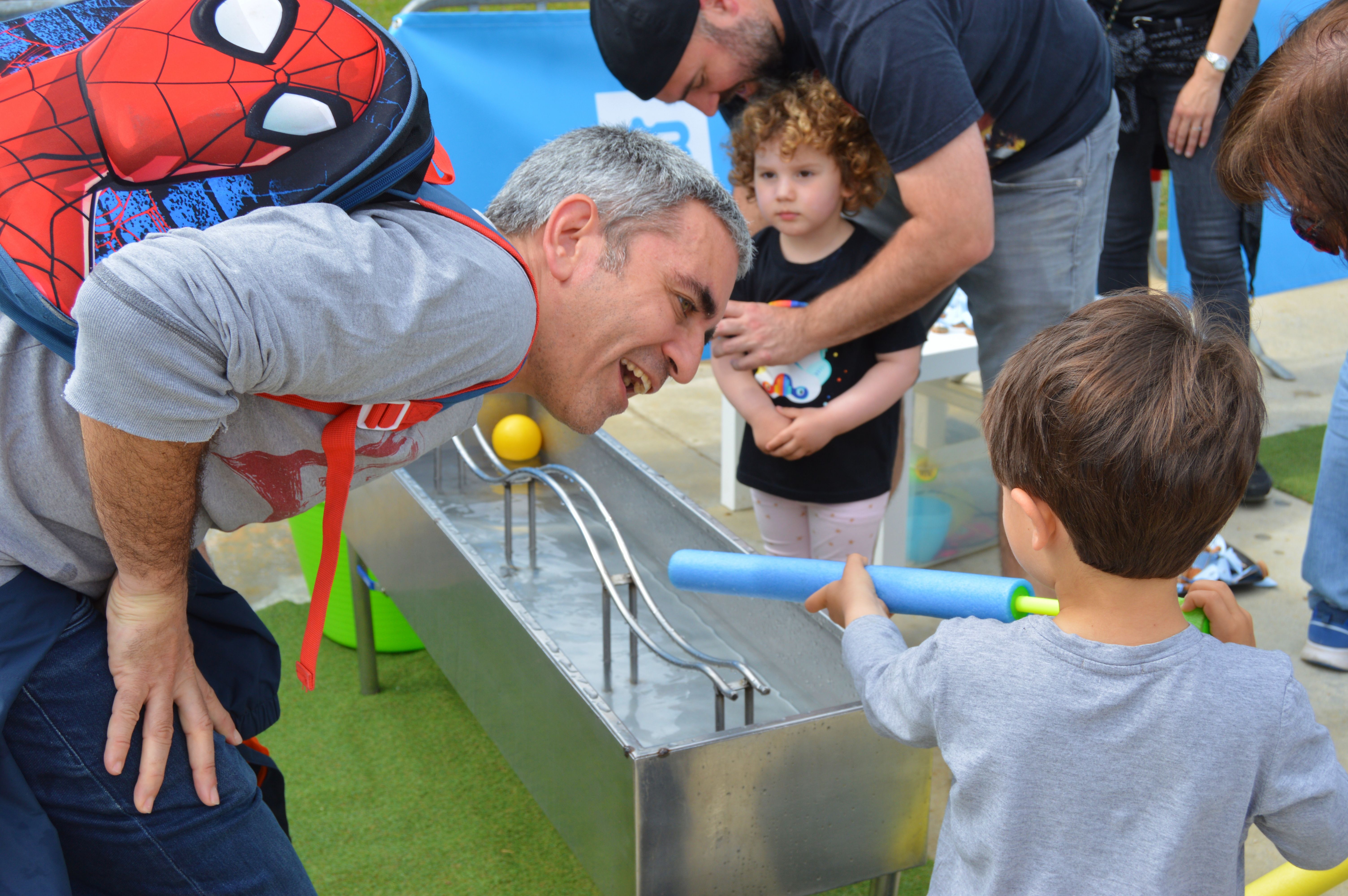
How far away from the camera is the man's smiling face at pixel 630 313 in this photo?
134 centimetres

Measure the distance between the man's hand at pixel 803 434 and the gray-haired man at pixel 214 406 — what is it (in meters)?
0.76

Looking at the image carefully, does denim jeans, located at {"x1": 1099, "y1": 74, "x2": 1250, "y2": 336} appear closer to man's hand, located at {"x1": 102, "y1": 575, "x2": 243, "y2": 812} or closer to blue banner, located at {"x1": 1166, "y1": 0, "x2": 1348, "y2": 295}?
blue banner, located at {"x1": 1166, "y1": 0, "x2": 1348, "y2": 295}

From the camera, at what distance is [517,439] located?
2.74 meters

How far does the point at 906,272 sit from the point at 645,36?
629 millimetres

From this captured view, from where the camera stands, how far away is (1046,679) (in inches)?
39.3

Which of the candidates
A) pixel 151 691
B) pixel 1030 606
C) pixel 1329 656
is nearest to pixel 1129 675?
pixel 1030 606

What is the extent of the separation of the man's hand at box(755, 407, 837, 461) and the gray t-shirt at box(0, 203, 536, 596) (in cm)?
108

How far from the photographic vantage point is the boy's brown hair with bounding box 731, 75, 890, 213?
78.7 inches

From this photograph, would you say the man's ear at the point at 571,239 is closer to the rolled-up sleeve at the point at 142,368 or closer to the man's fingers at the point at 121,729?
the rolled-up sleeve at the point at 142,368

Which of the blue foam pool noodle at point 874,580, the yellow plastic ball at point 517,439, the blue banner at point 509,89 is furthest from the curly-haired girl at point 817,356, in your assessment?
the blue banner at point 509,89

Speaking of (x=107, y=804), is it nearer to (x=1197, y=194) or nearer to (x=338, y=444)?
(x=338, y=444)

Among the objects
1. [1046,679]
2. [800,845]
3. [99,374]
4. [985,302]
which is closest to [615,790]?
[800,845]

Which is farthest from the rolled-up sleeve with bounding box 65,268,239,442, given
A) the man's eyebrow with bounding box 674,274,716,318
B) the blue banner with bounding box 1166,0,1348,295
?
the blue banner with bounding box 1166,0,1348,295

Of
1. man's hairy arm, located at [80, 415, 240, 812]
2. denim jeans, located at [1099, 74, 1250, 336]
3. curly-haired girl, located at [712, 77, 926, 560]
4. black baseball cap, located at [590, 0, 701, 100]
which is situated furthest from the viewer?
denim jeans, located at [1099, 74, 1250, 336]
